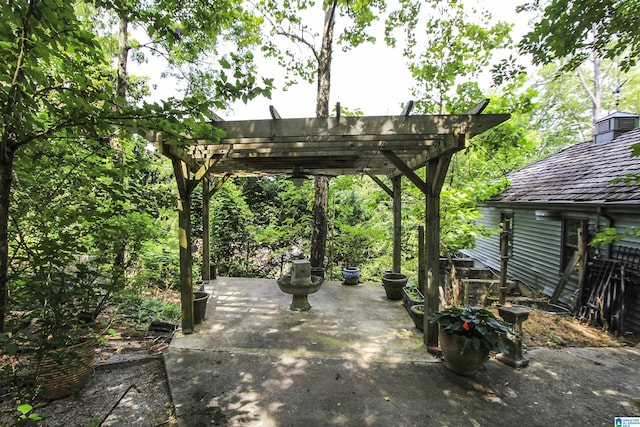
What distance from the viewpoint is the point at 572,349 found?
4.08 metres

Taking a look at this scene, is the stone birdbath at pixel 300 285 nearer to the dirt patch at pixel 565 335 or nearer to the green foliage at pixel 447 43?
the dirt patch at pixel 565 335

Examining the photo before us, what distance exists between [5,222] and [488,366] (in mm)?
4374

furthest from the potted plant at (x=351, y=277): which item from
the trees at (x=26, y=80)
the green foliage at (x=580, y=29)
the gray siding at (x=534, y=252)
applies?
the trees at (x=26, y=80)

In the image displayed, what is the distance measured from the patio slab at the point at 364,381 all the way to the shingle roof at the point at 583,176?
2760 mm

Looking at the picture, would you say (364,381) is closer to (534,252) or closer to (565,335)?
(565,335)

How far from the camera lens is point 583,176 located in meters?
6.69

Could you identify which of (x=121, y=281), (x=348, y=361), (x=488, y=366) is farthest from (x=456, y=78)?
(x=121, y=281)

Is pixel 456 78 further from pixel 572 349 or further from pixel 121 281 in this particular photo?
pixel 121 281

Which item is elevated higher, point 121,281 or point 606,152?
point 606,152

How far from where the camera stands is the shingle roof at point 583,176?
17.7ft

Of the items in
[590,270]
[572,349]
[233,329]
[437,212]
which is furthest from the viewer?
[590,270]

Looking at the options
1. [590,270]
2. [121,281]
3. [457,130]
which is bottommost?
[590,270]

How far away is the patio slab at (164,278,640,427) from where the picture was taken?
2596 mm

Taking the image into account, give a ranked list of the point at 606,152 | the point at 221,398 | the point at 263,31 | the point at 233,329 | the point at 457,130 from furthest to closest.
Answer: the point at 263,31
the point at 606,152
the point at 233,329
the point at 457,130
the point at 221,398
